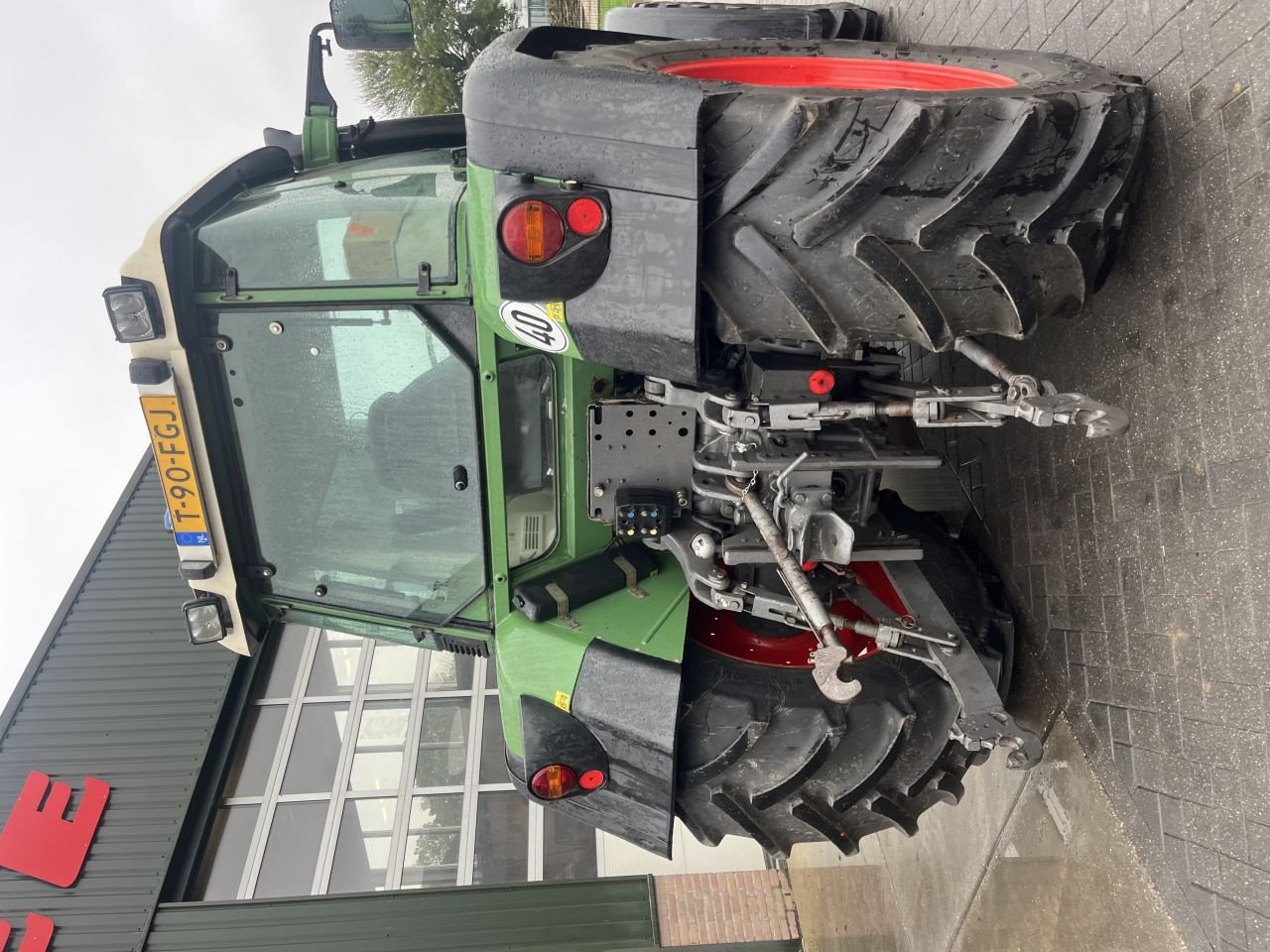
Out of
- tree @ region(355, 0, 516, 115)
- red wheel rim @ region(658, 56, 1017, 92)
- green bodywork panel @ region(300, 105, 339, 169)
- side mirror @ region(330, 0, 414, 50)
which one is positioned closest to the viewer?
red wheel rim @ region(658, 56, 1017, 92)


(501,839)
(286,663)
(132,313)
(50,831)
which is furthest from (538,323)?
(286,663)

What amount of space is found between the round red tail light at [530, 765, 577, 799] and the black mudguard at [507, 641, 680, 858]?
0.07ft

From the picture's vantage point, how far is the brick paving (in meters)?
1.97

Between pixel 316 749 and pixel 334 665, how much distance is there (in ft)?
2.58

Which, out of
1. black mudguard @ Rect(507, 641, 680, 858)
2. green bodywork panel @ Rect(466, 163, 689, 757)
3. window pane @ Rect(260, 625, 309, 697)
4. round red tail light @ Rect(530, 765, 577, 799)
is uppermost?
green bodywork panel @ Rect(466, 163, 689, 757)

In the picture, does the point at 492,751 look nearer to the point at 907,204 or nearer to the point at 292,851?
the point at 292,851

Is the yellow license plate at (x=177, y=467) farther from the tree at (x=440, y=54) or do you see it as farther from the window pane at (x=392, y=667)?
the tree at (x=440, y=54)

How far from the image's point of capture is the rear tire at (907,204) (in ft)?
5.85

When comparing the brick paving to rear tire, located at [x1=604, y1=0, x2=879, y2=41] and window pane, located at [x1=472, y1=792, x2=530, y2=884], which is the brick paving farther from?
window pane, located at [x1=472, y1=792, x2=530, y2=884]

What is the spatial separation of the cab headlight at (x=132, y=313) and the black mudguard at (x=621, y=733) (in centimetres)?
155

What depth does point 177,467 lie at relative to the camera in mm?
2559

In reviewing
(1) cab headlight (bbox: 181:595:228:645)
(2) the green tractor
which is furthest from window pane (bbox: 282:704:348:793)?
(1) cab headlight (bbox: 181:595:228:645)

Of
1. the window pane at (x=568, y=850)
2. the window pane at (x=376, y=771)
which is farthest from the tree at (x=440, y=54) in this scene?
the window pane at (x=568, y=850)

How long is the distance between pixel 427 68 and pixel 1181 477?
674 inches
